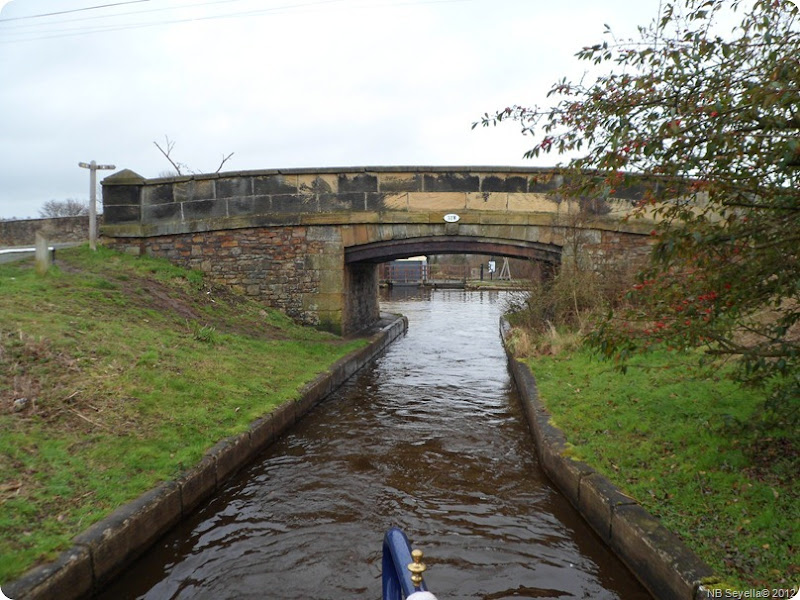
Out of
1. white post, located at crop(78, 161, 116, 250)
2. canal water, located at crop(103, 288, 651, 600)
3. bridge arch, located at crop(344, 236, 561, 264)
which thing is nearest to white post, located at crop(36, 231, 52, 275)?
white post, located at crop(78, 161, 116, 250)

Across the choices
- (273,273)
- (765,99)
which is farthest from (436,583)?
(273,273)

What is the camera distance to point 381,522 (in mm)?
4789

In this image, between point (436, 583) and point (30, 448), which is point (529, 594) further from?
point (30, 448)

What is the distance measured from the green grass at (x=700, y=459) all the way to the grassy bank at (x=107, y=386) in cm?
384

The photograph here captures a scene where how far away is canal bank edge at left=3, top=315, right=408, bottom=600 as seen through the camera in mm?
3203

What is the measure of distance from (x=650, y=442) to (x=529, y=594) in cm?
223

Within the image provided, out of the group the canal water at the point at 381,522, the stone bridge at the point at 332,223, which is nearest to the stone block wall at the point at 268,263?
the stone bridge at the point at 332,223

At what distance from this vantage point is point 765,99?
2.88 m

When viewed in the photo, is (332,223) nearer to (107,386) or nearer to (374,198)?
(374,198)

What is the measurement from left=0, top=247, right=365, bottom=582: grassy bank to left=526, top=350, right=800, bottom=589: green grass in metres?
3.84

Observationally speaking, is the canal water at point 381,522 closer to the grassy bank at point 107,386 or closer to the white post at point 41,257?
the grassy bank at point 107,386

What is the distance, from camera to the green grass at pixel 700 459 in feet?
11.4

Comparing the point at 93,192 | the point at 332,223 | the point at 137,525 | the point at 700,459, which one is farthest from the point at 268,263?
the point at 700,459

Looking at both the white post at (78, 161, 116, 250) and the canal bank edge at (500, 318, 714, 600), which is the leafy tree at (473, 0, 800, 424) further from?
the white post at (78, 161, 116, 250)
